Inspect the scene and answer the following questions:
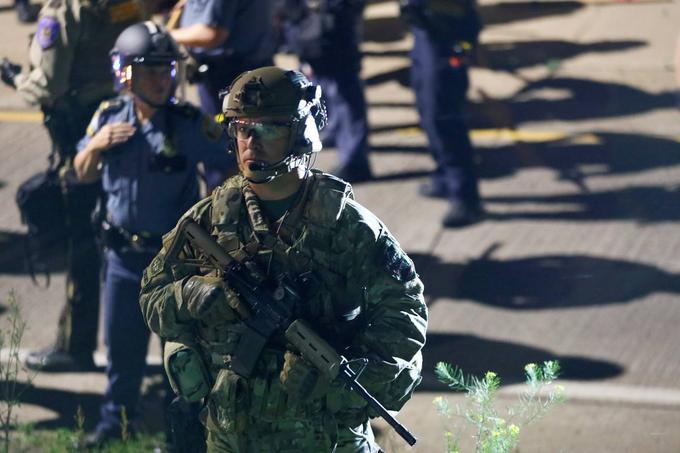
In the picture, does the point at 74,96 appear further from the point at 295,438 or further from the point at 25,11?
the point at 25,11

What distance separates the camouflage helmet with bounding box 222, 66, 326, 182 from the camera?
4191 millimetres

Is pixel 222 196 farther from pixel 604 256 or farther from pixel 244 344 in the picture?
pixel 604 256

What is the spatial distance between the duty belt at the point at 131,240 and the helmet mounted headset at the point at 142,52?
0.59 metres

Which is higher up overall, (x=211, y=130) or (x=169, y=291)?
(x=169, y=291)

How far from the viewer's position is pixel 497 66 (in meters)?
12.5

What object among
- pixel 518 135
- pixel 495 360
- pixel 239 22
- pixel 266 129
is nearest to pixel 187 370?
pixel 266 129

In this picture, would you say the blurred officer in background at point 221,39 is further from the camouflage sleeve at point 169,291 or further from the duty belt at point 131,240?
the camouflage sleeve at point 169,291

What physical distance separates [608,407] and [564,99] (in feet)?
16.6

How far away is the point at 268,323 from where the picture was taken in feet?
13.6

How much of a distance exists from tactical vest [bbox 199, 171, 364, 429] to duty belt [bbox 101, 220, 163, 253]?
1991 mm

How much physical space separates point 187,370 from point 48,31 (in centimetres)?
289

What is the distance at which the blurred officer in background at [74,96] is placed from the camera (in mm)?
6758

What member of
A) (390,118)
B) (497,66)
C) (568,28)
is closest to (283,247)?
(390,118)

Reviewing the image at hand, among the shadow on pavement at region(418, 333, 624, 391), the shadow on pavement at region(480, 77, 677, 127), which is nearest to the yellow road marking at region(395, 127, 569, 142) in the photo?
the shadow on pavement at region(480, 77, 677, 127)
